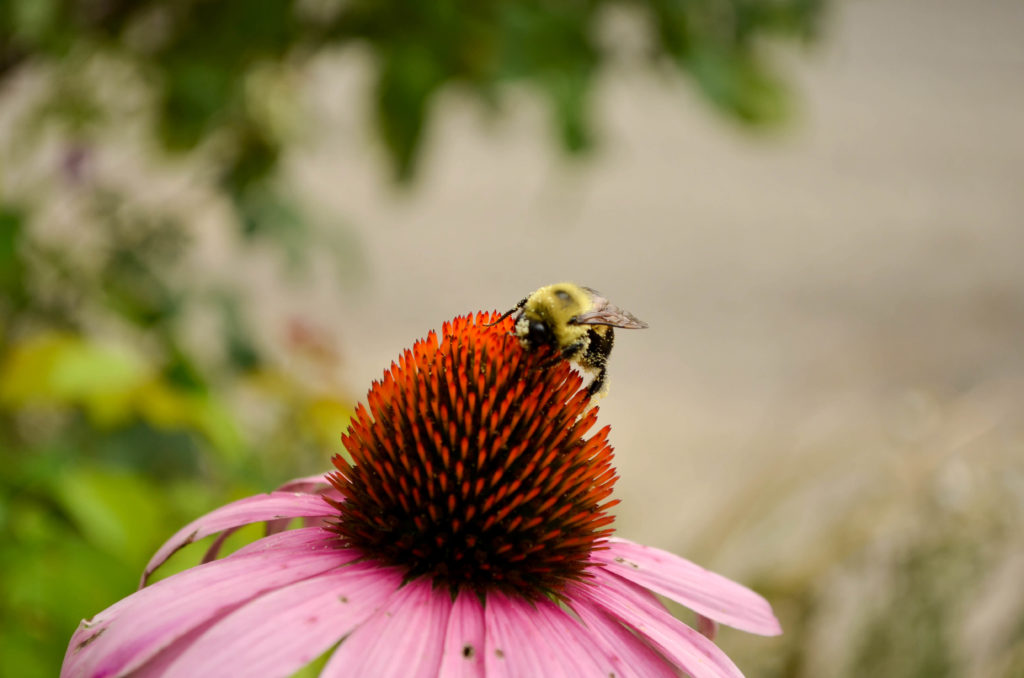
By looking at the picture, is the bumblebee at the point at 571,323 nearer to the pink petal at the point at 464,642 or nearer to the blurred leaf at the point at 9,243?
the pink petal at the point at 464,642

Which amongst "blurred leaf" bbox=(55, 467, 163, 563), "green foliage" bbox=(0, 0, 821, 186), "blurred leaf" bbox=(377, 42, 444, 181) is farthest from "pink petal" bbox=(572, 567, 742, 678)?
"blurred leaf" bbox=(377, 42, 444, 181)

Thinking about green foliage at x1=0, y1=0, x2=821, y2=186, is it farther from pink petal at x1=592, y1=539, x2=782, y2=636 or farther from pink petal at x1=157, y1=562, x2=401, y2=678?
pink petal at x1=157, y1=562, x2=401, y2=678

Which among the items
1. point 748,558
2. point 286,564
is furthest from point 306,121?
point 286,564

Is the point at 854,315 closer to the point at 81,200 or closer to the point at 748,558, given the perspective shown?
the point at 748,558

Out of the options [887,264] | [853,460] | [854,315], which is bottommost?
[853,460]

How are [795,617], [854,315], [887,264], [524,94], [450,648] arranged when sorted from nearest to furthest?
[450,648] → [524,94] → [795,617] → [854,315] → [887,264]
